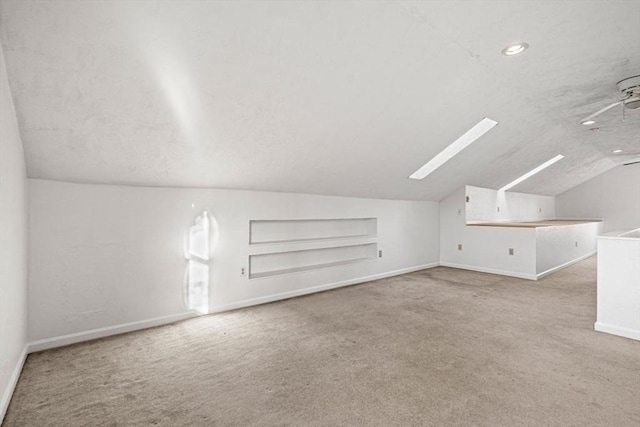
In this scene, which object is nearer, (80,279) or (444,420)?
(444,420)

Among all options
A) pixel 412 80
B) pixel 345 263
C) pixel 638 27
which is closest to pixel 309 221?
pixel 345 263

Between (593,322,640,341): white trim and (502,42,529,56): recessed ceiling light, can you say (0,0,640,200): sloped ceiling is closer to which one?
(502,42,529,56): recessed ceiling light

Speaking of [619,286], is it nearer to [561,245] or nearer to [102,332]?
[561,245]

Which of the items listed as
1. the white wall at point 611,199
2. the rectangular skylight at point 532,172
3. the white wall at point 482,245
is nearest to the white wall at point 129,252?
the white wall at point 482,245

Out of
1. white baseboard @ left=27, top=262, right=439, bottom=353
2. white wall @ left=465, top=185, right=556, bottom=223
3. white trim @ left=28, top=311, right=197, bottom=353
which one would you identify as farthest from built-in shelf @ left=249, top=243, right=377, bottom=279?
white wall @ left=465, top=185, right=556, bottom=223

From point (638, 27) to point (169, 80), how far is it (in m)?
3.29

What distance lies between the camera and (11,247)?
194 cm

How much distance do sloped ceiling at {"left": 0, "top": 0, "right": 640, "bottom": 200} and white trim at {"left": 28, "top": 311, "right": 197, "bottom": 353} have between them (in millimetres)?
1349

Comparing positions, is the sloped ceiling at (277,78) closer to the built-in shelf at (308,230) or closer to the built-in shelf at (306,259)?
the built-in shelf at (308,230)

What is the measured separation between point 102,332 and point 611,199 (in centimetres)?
1135

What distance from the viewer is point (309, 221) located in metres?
4.47

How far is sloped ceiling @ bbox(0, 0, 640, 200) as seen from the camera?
1.71 m

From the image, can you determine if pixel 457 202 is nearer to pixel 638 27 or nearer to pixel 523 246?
pixel 523 246

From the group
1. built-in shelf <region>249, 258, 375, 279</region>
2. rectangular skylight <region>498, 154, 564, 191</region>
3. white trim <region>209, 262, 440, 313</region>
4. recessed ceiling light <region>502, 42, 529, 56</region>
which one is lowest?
white trim <region>209, 262, 440, 313</region>
